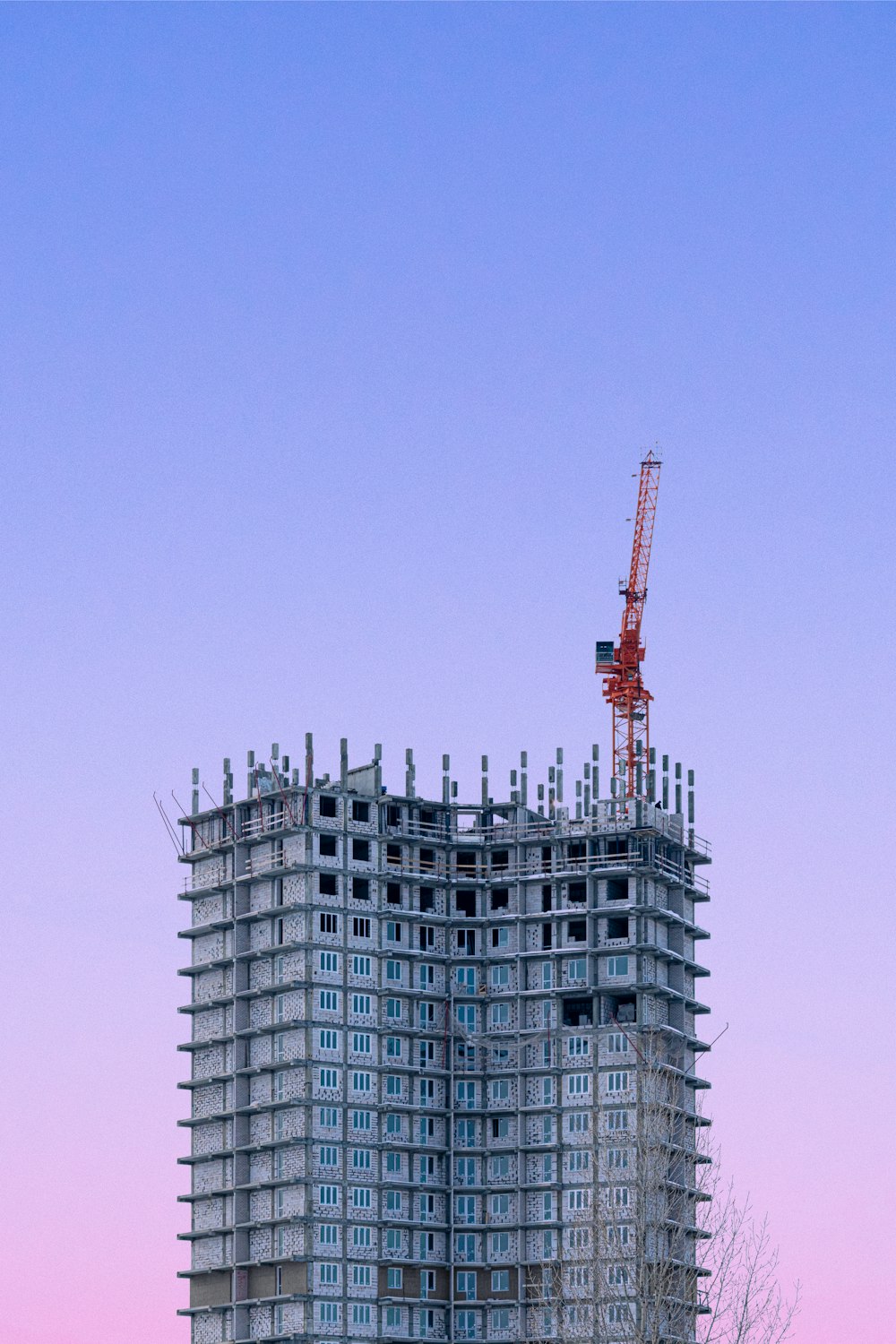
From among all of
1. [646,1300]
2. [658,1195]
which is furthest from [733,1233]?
[658,1195]

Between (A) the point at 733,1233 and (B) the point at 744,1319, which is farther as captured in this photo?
(A) the point at 733,1233

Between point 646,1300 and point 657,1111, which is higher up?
point 657,1111

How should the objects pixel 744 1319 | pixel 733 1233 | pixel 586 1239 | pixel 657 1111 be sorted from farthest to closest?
pixel 586 1239
pixel 657 1111
pixel 733 1233
pixel 744 1319

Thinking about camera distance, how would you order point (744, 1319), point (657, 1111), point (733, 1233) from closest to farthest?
point (744, 1319)
point (733, 1233)
point (657, 1111)

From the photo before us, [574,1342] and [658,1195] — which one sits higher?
[658,1195]

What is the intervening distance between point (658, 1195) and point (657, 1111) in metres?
9.89

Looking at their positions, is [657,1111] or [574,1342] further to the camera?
[657,1111]

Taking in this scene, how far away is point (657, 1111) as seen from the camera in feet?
559

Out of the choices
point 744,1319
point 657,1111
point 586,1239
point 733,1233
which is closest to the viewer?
point 744,1319

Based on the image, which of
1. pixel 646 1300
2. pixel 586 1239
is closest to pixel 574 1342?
pixel 646 1300

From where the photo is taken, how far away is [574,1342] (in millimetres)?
145500

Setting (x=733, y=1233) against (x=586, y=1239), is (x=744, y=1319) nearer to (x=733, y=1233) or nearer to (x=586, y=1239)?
(x=733, y=1233)

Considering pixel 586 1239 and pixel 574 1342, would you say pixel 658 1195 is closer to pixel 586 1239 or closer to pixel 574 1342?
pixel 586 1239

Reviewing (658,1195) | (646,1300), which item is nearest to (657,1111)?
(658,1195)
